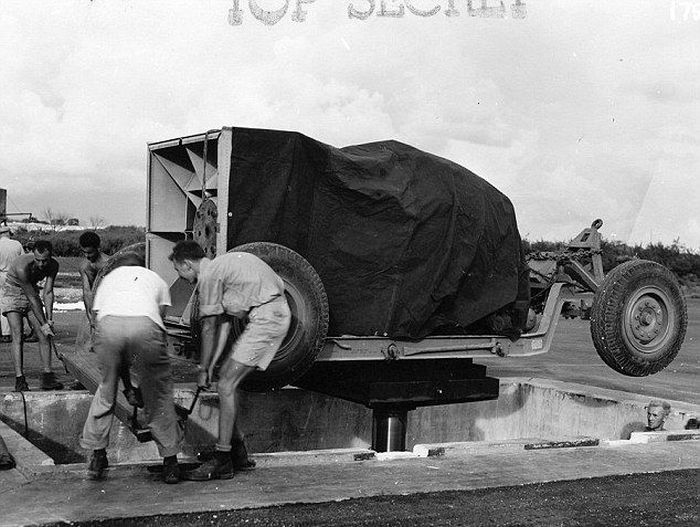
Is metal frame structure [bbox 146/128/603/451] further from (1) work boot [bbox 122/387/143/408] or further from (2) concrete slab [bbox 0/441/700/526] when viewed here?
(1) work boot [bbox 122/387/143/408]

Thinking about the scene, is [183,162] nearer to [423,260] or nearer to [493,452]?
[423,260]

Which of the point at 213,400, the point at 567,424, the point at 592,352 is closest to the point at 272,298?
the point at 213,400

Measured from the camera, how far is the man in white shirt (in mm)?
5973

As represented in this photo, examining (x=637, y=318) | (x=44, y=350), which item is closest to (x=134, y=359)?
(x=44, y=350)

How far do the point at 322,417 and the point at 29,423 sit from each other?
136 inches

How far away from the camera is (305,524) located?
5164 millimetres

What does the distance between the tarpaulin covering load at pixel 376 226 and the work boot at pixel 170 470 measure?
1.96 m

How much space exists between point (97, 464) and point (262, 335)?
1432 mm

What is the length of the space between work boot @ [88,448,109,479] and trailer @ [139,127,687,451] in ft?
4.72

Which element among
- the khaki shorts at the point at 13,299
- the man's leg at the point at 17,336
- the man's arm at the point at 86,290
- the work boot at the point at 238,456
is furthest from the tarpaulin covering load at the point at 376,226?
the khaki shorts at the point at 13,299

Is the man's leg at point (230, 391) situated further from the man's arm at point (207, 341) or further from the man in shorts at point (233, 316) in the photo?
the man's arm at point (207, 341)

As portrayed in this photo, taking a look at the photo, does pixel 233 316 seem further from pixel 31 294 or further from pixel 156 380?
pixel 31 294

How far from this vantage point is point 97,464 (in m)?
5.85

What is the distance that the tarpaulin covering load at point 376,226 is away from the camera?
7.30m
